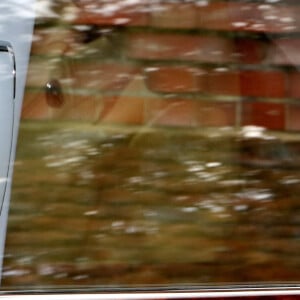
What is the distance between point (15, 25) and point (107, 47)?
0.63 ft

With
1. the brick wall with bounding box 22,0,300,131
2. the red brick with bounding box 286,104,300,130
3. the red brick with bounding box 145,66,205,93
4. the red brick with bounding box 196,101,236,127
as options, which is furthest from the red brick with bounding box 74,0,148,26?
the red brick with bounding box 286,104,300,130

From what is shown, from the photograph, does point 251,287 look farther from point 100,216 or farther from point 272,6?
point 272,6

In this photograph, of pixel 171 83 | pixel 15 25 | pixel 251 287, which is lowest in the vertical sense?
pixel 251 287

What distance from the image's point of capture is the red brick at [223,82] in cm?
148

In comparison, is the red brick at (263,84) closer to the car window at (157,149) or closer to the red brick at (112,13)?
the car window at (157,149)

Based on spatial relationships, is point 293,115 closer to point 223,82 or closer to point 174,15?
point 223,82

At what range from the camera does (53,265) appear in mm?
1321

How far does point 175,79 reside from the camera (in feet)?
4.83

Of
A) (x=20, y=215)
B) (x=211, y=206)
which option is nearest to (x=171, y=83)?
(x=211, y=206)

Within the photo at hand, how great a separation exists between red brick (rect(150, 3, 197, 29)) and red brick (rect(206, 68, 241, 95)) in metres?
0.11

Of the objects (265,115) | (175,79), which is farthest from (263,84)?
(175,79)

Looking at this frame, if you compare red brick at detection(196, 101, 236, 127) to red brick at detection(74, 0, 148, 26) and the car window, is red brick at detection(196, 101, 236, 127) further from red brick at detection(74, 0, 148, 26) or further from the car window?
red brick at detection(74, 0, 148, 26)

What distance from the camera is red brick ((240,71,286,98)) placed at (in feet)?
4.89

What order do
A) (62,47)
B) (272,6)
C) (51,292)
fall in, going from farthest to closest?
(272,6)
(62,47)
(51,292)
